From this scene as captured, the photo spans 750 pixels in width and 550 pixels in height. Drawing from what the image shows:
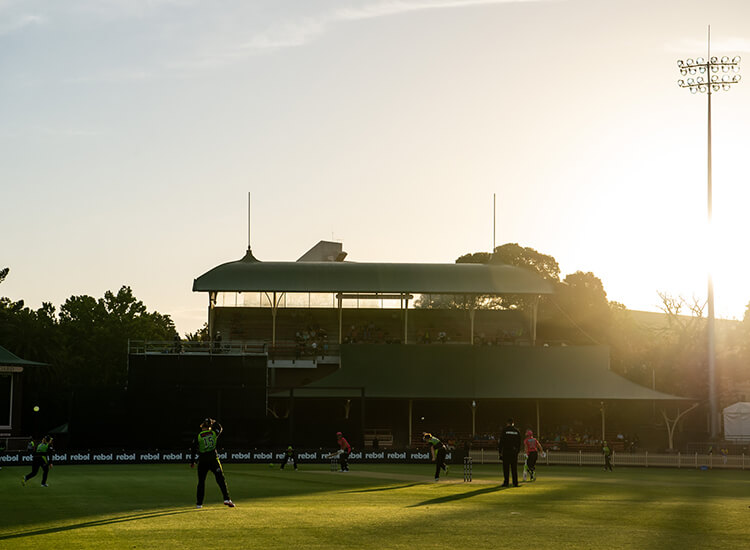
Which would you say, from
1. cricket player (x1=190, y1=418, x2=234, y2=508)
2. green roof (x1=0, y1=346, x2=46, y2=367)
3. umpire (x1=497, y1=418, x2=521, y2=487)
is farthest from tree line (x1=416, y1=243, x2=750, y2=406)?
cricket player (x1=190, y1=418, x2=234, y2=508)

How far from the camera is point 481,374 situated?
58.5 metres

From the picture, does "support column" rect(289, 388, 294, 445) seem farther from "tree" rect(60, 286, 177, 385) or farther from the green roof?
"tree" rect(60, 286, 177, 385)

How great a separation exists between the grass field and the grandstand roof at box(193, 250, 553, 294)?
3175 centimetres

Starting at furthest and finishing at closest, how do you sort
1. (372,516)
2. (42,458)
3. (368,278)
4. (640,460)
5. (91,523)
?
(368,278) → (640,460) → (42,458) → (372,516) → (91,523)

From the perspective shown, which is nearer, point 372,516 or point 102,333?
point 372,516

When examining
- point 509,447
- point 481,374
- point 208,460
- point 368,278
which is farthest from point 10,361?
point 208,460

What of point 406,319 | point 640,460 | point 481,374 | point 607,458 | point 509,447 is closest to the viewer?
point 509,447

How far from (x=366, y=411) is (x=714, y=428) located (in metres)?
19.9

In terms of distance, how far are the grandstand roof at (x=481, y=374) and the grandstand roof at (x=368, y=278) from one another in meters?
4.13

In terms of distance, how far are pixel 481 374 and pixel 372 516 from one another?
134ft

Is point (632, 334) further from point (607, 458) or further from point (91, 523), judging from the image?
point (91, 523)

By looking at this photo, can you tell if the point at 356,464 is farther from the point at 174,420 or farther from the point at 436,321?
the point at 436,321

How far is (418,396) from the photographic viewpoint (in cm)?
5691

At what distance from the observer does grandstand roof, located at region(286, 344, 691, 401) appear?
5738 cm
